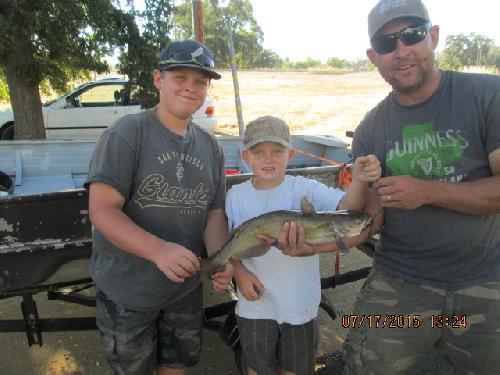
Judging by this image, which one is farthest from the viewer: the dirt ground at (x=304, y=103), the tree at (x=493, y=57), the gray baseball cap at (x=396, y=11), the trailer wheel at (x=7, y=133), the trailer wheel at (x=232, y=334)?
the tree at (x=493, y=57)

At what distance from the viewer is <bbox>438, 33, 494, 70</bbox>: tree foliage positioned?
52062 mm

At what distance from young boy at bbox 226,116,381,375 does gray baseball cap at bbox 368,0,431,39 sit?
30.4 inches

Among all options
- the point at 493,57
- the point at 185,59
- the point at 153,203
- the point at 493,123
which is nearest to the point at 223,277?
the point at 153,203

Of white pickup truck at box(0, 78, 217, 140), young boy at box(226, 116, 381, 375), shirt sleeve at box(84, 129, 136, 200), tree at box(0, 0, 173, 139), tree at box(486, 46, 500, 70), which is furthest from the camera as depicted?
tree at box(486, 46, 500, 70)

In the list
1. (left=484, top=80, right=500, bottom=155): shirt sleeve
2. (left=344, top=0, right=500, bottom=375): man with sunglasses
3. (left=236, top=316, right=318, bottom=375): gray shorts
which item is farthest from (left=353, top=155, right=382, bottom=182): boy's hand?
(left=236, top=316, right=318, bottom=375): gray shorts

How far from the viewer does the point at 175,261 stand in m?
2.07

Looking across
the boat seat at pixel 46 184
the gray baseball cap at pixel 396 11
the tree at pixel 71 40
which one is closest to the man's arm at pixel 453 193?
the gray baseball cap at pixel 396 11

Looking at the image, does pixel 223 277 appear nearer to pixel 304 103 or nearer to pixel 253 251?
pixel 253 251

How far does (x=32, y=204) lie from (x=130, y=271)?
2.58 ft

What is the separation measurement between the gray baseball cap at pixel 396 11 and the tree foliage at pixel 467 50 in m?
55.5

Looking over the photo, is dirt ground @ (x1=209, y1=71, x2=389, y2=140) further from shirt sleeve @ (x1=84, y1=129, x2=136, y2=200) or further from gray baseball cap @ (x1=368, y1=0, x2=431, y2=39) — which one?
shirt sleeve @ (x1=84, y1=129, x2=136, y2=200)

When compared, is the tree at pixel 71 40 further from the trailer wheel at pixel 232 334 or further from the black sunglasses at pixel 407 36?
the black sunglasses at pixel 407 36

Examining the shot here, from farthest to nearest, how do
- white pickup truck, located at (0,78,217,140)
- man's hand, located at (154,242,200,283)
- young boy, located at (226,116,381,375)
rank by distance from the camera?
1. white pickup truck, located at (0,78,217,140)
2. young boy, located at (226,116,381,375)
3. man's hand, located at (154,242,200,283)

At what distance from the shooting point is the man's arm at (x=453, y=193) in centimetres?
213
